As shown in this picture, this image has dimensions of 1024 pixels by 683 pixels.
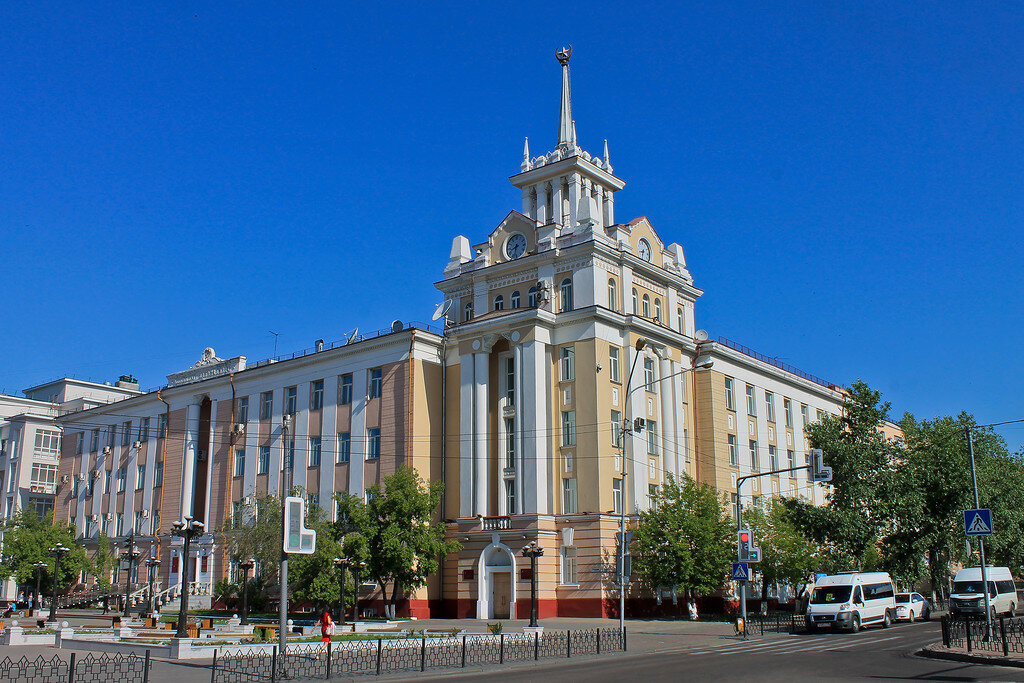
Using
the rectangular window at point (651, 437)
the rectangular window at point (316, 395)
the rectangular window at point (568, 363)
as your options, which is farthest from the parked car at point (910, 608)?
the rectangular window at point (316, 395)

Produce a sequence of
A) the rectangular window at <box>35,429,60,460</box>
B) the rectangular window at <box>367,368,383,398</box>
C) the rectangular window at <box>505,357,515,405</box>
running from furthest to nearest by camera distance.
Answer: the rectangular window at <box>35,429,60,460</box> → the rectangular window at <box>367,368,383,398</box> → the rectangular window at <box>505,357,515,405</box>

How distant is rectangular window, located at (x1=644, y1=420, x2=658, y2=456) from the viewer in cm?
5062

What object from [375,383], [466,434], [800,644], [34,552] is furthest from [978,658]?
[34,552]

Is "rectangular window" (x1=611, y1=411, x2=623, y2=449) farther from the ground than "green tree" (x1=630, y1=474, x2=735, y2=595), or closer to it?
farther from the ground

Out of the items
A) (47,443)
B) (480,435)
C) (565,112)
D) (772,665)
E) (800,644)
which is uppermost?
(565,112)

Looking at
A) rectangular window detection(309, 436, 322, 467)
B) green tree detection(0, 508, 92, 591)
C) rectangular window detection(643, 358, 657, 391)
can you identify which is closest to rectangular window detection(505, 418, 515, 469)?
rectangular window detection(643, 358, 657, 391)

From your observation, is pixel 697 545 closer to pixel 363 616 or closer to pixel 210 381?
pixel 363 616

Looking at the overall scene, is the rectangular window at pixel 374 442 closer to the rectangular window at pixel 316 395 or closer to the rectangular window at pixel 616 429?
the rectangular window at pixel 316 395

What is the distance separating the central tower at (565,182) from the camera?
57.0 meters

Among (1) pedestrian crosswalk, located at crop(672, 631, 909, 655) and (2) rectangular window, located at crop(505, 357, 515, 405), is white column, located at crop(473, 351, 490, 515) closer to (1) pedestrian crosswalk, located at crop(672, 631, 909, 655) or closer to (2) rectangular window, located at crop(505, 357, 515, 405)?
(2) rectangular window, located at crop(505, 357, 515, 405)

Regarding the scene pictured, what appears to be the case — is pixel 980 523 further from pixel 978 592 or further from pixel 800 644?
pixel 978 592

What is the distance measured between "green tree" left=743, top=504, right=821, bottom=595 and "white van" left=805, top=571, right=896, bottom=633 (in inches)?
283

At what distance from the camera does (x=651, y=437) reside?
51.1 m

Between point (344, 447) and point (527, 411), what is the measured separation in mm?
13314
